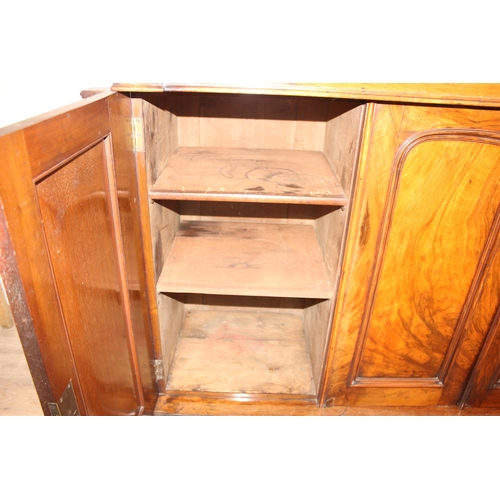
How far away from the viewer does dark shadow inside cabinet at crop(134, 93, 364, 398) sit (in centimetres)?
115

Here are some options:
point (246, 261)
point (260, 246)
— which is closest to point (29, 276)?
point (246, 261)

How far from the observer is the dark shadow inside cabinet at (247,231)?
115 centimetres

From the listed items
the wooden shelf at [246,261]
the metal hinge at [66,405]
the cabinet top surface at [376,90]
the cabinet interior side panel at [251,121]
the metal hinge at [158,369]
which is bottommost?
the metal hinge at [158,369]

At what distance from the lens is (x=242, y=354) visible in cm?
166

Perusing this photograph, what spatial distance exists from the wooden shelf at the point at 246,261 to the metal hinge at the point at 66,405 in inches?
22.9

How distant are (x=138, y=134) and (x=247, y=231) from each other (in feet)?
2.44

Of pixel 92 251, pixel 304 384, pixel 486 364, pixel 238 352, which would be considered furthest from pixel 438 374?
pixel 92 251

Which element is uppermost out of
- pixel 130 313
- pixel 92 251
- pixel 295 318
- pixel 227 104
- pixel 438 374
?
pixel 227 104

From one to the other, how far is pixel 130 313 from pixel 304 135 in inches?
39.0

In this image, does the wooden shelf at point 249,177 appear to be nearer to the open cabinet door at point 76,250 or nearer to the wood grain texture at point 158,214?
the wood grain texture at point 158,214

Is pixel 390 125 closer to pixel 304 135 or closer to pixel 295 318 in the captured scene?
pixel 304 135

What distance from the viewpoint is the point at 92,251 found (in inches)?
31.0

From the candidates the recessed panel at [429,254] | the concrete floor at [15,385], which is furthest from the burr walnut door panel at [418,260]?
the concrete floor at [15,385]

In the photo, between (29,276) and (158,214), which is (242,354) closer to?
(158,214)
